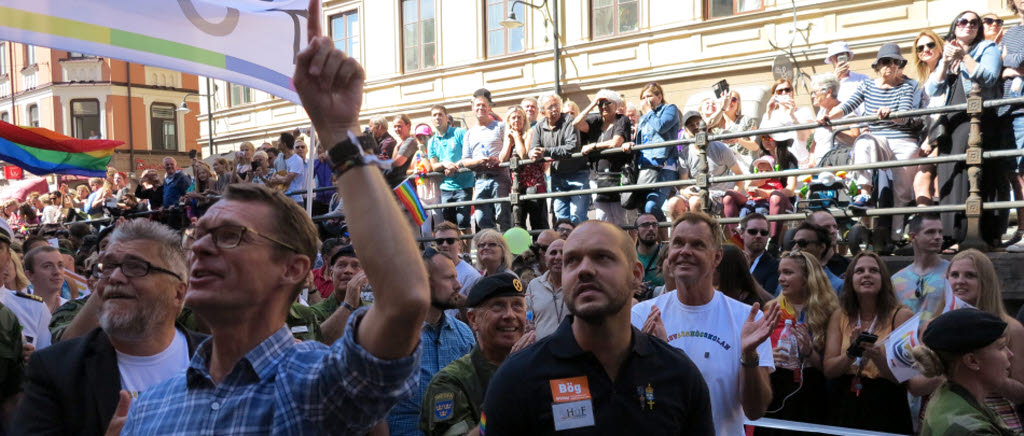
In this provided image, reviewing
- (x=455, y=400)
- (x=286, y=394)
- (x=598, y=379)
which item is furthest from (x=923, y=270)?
(x=286, y=394)

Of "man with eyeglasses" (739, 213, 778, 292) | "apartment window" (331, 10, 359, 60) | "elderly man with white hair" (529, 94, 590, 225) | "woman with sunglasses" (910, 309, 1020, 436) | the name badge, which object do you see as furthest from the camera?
"apartment window" (331, 10, 359, 60)

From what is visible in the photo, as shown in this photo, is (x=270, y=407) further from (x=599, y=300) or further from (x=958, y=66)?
(x=958, y=66)

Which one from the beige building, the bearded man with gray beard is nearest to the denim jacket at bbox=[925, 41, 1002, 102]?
the bearded man with gray beard

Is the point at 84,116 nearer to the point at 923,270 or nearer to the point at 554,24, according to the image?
the point at 554,24

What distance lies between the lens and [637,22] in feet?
62.6

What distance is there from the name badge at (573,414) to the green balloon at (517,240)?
21.3ft

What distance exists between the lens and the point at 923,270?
6.52 meters

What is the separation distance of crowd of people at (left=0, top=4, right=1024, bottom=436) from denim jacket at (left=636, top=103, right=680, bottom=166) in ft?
0.08

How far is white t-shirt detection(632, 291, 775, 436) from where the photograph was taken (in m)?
4.26

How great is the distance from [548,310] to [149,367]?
3311 millimetres

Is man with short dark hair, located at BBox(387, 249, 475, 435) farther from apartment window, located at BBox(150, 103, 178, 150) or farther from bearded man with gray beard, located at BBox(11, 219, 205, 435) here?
apartment window, located at BBox(150, 103, 178, 150)

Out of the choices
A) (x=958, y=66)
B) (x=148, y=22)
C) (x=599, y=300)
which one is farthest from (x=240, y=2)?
(x=958, y=66)

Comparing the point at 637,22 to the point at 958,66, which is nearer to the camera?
the point at 958,66

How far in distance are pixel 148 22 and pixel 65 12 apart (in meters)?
0.50
